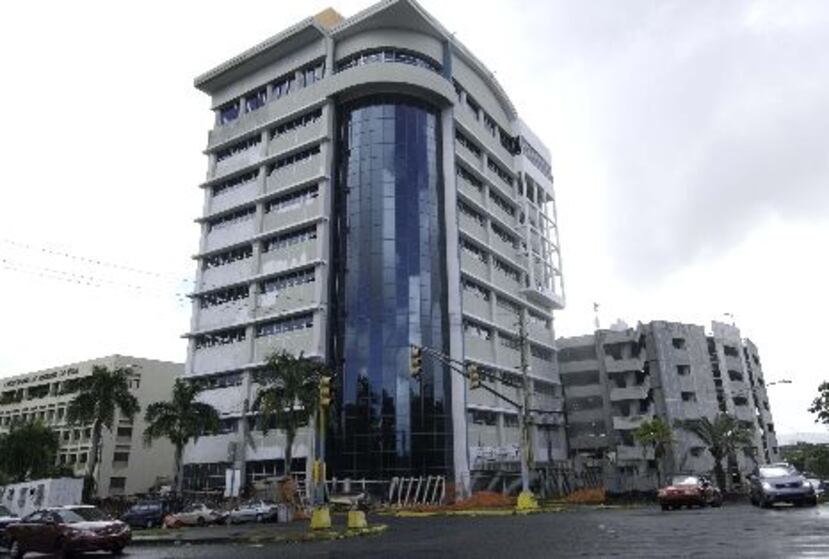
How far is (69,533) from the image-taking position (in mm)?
19406

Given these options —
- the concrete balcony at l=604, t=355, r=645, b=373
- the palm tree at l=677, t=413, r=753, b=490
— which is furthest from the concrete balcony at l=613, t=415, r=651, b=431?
the palm tree at l=677, t=413, r=753, b=490

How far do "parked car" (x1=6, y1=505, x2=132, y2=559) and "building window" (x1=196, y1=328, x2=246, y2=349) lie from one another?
46.7m

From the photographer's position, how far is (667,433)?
7256cm

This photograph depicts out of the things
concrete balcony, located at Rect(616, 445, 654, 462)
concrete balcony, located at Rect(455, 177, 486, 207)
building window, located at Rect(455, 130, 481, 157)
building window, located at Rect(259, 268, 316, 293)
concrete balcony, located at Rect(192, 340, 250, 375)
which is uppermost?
building window, located at Rect(455, 130, 481, 157)

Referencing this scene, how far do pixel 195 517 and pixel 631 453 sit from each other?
52.3 meters

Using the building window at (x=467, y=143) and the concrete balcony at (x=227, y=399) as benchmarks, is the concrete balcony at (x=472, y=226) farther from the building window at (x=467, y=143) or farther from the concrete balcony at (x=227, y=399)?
the concrete balcony at (x=227, y=399)

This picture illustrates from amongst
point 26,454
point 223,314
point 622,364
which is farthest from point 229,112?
point 622,364

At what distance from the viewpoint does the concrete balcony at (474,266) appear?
68787 mm

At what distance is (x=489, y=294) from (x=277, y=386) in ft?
91.3

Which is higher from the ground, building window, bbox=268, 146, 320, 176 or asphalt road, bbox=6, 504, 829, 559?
building window, bbox=268, 146, 320, 176

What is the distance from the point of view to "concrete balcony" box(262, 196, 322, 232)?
65875 mm

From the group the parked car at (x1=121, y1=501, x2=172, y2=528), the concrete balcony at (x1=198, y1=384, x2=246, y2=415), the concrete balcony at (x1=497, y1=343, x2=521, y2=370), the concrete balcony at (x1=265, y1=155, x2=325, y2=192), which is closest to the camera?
the parked car at (x1=121, y1=501, x2=172, y2=528)

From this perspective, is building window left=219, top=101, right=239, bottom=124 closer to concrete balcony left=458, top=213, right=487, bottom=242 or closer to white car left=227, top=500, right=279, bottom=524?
concrete balcony left=458, top=213, right=487, bottom=242

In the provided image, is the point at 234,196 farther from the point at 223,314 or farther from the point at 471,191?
the point at 471,191
